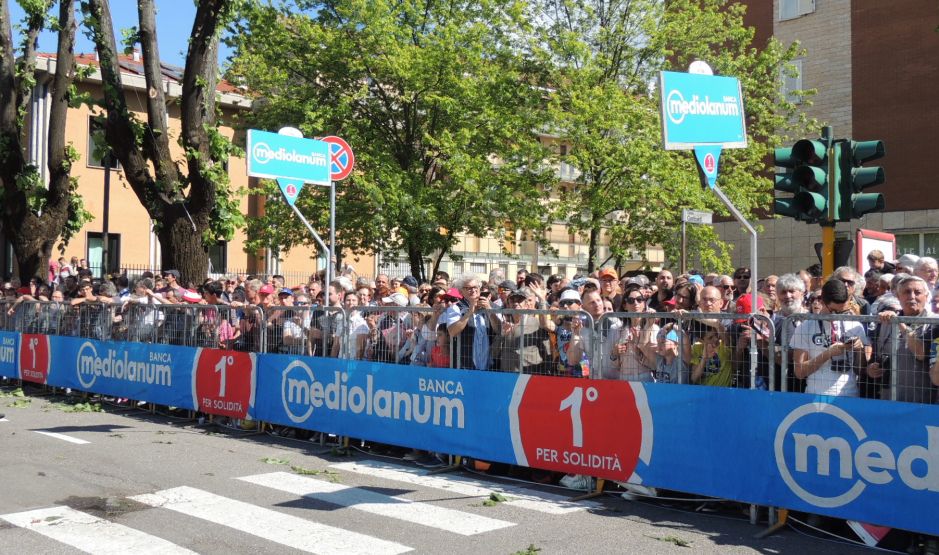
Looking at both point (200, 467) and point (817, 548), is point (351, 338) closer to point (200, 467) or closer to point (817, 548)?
point (200, 467)

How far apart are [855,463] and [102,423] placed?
9.32 m

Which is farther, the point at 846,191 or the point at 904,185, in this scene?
the point at 904,185

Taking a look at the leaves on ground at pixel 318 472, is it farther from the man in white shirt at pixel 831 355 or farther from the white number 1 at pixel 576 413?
the man in white shirt at pixel 831 355

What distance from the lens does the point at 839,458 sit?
640 centimetres

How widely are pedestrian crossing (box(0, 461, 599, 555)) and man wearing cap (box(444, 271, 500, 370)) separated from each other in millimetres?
1086

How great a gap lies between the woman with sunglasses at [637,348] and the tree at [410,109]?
19.1 metres

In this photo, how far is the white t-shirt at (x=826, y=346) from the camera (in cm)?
650

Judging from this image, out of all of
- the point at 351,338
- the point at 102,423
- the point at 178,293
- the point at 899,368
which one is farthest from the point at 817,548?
the point at 178,293

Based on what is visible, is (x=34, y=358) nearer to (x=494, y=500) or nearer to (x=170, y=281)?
(x=170, y=281)

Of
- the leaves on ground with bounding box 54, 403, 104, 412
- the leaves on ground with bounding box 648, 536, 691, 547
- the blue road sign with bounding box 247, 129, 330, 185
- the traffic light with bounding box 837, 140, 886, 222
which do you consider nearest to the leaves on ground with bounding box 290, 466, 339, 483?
the leaves on ground with bounding box 648, 536, 691, 547

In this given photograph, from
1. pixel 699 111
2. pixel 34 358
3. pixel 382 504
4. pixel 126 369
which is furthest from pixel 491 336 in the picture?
pixel 34 358

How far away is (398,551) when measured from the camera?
6090 mm

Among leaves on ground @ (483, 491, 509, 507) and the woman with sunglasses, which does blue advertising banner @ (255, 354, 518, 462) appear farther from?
the woman with sunglasses

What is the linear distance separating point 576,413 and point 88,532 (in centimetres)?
386
